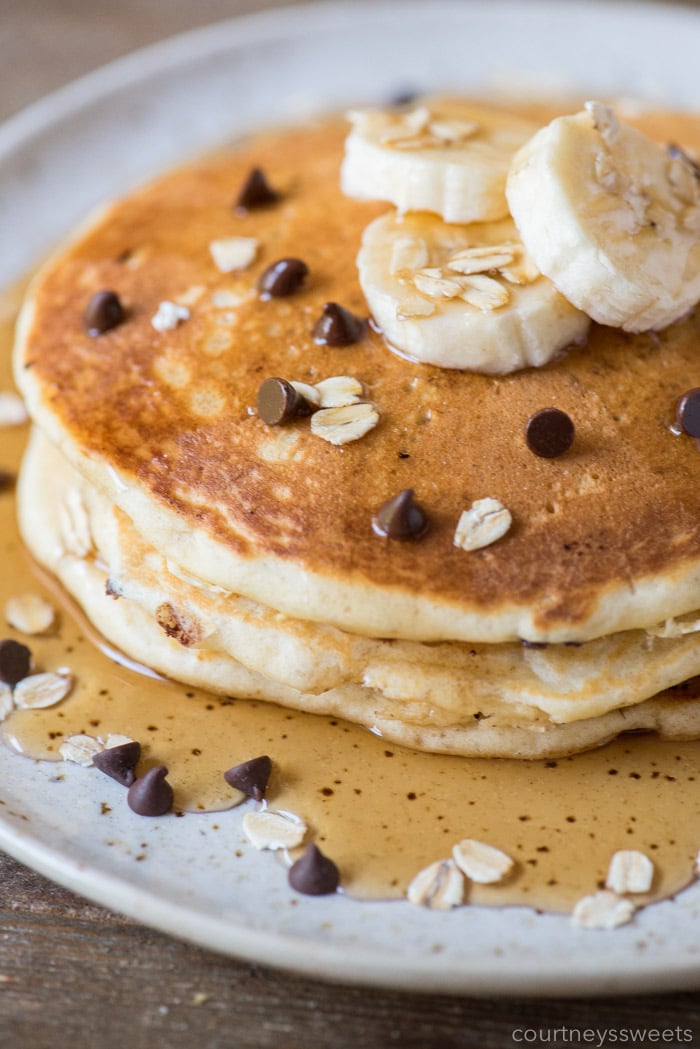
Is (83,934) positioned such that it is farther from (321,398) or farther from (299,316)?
(299,316)

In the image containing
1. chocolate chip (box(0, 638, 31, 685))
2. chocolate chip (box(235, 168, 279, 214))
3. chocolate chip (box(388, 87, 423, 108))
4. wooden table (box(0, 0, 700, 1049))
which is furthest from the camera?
chocolate chip (box(388, 87, 423, 108))

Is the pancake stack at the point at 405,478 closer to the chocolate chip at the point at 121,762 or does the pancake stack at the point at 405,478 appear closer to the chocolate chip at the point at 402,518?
the chocolate chip at the point at 402,518

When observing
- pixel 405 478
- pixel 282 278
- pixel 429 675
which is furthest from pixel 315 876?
pixel 282 278

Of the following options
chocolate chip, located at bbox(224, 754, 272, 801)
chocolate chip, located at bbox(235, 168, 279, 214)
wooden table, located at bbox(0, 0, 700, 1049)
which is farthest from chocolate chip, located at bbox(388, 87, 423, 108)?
wooden table, located at bbox(0, 0, 700, 1049)

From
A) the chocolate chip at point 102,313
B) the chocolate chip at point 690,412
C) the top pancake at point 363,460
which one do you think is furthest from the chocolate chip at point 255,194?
Answer: the chocolate chip at point 690,412

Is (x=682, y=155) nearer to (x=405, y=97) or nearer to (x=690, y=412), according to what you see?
(x=690, y=412)

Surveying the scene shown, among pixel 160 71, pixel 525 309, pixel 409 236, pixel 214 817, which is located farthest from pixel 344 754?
pixel 160 71

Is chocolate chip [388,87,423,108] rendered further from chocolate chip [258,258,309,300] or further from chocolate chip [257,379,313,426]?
chocolate chip [257,379,313,426]
